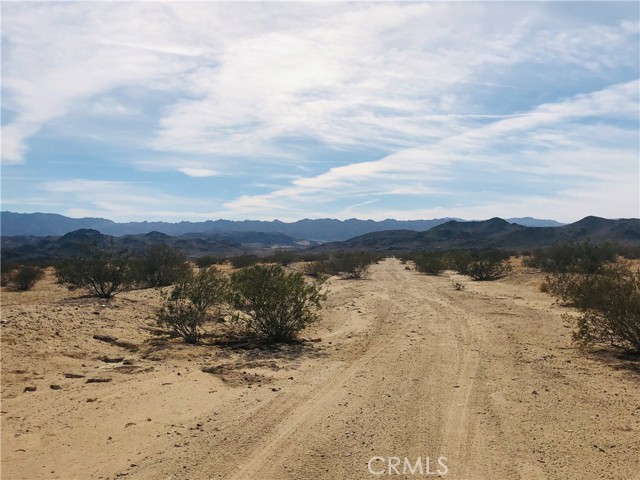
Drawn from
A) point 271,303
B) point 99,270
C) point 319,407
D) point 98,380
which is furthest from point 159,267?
point 319,407

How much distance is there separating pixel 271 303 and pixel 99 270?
30.2ft

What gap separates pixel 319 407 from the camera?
6.29 metres

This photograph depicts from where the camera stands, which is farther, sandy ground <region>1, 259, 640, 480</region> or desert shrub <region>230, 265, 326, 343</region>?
desert shrub <region>230, 265, 326, 343</region>

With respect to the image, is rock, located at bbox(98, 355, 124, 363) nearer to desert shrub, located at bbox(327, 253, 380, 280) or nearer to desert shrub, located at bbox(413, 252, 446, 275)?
desert shrub, located at bbox(327, 253, 380, 280)

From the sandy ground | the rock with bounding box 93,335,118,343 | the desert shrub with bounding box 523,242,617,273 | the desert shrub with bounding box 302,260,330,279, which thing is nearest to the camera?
the sandy ground

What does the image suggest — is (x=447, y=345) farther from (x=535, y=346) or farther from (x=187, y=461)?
(x=187, y=461)

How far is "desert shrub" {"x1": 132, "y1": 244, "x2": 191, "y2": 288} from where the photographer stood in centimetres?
2247

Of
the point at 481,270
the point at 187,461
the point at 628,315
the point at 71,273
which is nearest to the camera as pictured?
the point at 187,461

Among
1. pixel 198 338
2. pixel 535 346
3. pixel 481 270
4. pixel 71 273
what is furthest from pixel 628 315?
pixel 481 270

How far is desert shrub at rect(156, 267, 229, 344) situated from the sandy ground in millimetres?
638

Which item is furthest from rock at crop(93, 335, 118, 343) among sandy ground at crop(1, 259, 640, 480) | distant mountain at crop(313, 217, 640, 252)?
distant mountain at crop(313, 217, 640, 252)

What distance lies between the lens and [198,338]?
36.7ft

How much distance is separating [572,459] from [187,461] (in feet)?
12.8

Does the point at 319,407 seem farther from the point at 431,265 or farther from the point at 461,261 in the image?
the point at 431,265
